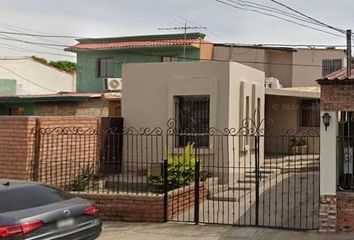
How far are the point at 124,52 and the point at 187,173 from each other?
1753 centimetres

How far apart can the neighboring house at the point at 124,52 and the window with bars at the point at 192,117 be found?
1094cm

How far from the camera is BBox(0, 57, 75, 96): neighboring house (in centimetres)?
3388

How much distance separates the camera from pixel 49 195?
7902 mm

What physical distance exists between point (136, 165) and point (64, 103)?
26.6ft

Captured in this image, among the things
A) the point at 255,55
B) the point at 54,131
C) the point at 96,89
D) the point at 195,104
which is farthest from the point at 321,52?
the point at 54,131

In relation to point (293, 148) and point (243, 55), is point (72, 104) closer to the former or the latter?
point (293, 148)

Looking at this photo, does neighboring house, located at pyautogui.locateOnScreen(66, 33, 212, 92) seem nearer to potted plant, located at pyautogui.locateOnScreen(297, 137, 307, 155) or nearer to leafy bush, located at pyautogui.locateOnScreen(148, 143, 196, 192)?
potted plant, located at pyautogui.locateOnScreen(297, 137, 307, 155)

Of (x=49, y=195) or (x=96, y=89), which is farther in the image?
(x=96, y=89)

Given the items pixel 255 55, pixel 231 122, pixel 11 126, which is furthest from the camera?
pixel 255 55

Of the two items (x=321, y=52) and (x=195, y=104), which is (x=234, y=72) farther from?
(x=321, y=52)

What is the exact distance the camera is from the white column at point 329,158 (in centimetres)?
973

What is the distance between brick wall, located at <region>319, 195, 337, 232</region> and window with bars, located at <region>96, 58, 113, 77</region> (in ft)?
72.1

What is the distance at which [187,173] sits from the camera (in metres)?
13.3

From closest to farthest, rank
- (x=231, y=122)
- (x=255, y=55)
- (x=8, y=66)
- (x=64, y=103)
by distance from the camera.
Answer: (x=231, y=122) → (x=64, y=103) → (x=255, y=55) → (x=8, y=66)
